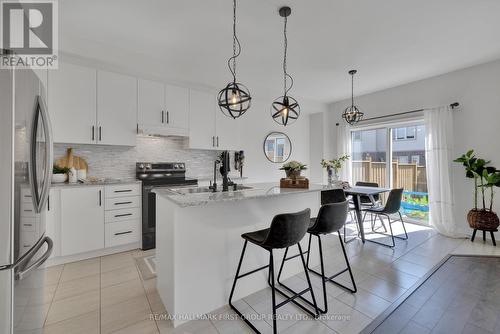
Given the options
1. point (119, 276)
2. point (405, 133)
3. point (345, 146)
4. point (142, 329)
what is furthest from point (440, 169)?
point (119, 276)

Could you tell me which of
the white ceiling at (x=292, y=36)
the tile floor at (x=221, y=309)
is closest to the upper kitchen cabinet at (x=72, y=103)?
the white ceiling at (x=292, y=36)

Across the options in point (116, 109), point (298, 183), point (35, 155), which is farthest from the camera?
point (116, 109)

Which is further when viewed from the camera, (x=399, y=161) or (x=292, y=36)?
(x=399, y=161)

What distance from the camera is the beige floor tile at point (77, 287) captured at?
2.12 meters

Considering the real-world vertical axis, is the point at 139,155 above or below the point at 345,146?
below

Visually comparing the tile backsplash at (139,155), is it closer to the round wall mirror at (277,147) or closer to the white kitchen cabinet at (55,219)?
the white kitchen cabinet at (55,219)

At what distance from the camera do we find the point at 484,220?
10.5 ft

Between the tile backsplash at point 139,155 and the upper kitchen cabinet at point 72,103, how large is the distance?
0.38 m

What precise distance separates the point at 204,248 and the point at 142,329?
721 millimetres

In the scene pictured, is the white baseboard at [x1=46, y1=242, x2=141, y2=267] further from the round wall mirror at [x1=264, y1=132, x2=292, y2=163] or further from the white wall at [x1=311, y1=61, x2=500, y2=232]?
the white wall at [x1=311, y1=61, x2=500, y2=232]

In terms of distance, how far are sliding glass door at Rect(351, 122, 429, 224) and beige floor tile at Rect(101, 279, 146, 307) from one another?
171 inches

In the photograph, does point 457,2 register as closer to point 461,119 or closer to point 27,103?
point 461,119

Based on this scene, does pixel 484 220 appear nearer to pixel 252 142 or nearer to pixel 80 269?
pixel 252 142

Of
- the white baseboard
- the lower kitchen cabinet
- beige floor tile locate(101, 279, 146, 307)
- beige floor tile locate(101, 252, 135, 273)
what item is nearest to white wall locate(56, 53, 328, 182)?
the lower kitchen cabinet
